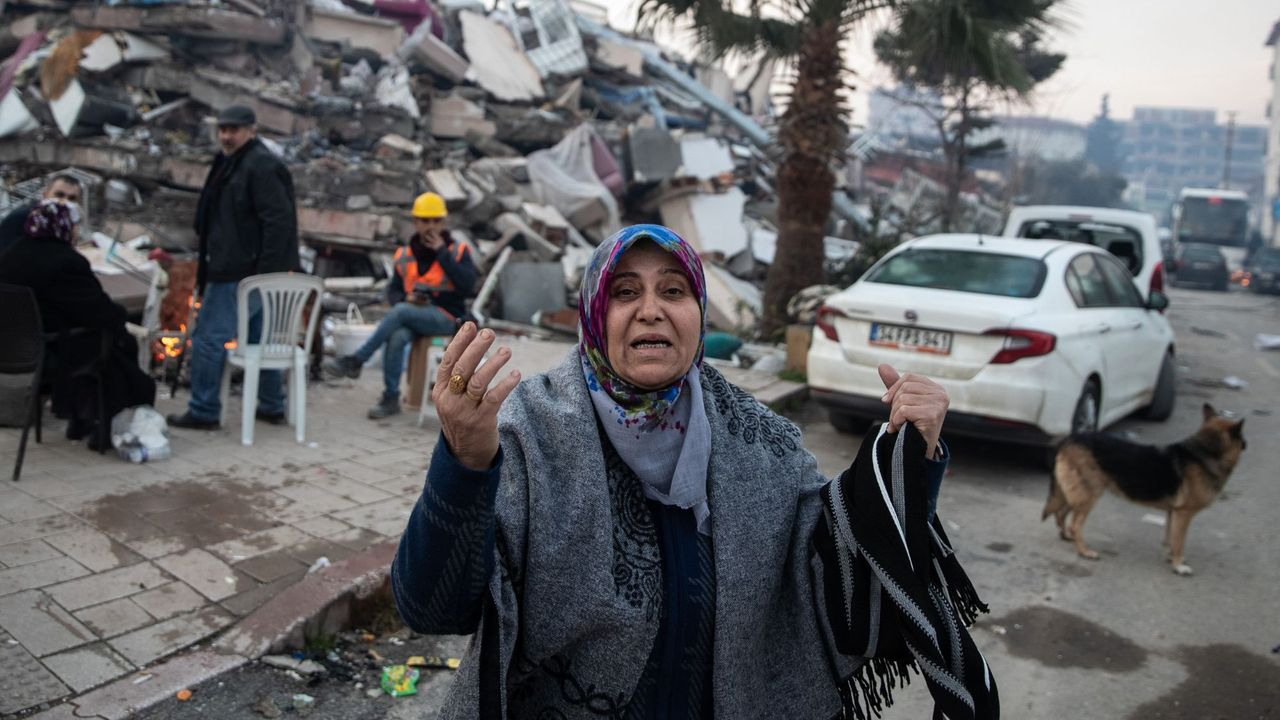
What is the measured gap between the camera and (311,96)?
50.8 ft

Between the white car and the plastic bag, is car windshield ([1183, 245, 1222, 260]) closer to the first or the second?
the white car

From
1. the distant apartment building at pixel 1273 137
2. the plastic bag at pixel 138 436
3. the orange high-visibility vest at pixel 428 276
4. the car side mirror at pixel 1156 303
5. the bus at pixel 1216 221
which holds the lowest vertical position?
the plastic bag at pixel 138 436

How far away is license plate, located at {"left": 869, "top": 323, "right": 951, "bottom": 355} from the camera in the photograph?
20.3ft

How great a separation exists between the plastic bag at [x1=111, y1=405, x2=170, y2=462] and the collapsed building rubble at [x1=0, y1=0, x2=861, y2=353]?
5712 millimetres

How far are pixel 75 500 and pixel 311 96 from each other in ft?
40.0

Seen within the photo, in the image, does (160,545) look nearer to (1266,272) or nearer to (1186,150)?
(1266,272)

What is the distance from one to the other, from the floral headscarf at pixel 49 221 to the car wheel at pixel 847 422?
5223 millimetres

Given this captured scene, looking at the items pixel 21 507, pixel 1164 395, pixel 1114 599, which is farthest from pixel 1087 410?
pixel 21 507

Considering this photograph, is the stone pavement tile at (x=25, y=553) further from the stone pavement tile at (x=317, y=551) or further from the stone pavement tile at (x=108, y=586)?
the stone pavement tile at (x=317, y=551)

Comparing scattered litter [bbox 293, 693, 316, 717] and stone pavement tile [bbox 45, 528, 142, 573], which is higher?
stone pavement tile [bbox 45, 528, 142, 573]

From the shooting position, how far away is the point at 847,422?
740 cm

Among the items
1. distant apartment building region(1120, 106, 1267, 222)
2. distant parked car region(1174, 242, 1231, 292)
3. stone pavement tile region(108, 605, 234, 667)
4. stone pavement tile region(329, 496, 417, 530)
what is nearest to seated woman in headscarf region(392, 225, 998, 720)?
stone pavement tile region(108, 605, 234, 667)

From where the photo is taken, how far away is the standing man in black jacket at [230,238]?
6.05m

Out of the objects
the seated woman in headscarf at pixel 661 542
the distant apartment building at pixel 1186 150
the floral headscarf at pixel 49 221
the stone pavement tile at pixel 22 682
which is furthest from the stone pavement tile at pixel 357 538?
the distant apartment building at pixel 1186 150
